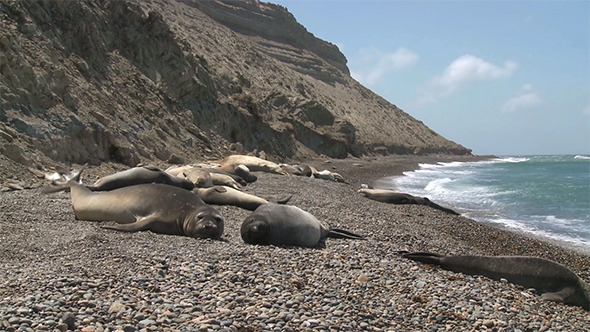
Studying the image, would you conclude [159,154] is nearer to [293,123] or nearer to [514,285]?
[514,285]

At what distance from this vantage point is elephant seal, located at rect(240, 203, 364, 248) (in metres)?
7.32

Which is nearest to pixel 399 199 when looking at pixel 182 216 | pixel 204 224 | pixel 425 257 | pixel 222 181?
pixel 222 181

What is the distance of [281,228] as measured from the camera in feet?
24.7

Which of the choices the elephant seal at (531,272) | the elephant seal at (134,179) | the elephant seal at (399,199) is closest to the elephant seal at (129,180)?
the elephant seal at (134,179)

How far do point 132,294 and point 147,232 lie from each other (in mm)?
2894

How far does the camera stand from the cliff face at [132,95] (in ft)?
46.2

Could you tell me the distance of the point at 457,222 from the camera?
1312cm

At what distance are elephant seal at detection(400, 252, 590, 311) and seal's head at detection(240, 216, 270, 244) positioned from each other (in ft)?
7.07

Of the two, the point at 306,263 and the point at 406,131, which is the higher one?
the point at 406,131

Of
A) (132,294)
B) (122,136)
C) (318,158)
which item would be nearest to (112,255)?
(132,294)

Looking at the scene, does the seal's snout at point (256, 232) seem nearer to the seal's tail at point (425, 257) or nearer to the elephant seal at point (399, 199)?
the seal's tail at point (425, 257)

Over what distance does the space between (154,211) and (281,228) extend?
1962 millimetres

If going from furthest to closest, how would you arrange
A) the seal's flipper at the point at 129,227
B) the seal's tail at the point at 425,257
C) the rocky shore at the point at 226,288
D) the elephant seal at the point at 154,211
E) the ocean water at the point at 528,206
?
the ocean water at the point at 528,206 < the elephant seal at the point at 154,211 < the seal's flipper at the point at 129,227 < the seal's tail at the point at 425,257 < the rocky shore at the point at 226,288

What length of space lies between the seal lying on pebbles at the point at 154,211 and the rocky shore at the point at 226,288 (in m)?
0.27
